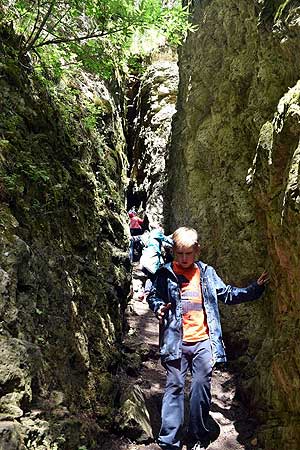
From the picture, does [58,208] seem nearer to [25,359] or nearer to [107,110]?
[25,359]

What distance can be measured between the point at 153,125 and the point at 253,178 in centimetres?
1431

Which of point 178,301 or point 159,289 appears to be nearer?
point 178,301

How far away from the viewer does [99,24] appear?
6.06m

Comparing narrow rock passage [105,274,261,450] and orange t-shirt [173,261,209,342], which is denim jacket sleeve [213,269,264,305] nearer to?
orange t-shirt [173,261,209,342]

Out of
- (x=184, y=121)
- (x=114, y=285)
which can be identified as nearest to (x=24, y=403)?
(x=114, y=285)

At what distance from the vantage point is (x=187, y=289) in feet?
16.1

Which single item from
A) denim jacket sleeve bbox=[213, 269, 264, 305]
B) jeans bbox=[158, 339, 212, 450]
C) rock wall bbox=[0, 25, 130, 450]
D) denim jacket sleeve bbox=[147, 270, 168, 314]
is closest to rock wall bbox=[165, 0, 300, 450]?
denim jacket sleeve bbox=[213, 269, 264, 305]

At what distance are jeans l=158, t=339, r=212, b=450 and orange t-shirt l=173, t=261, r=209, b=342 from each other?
0.14m

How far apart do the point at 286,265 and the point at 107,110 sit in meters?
7.61

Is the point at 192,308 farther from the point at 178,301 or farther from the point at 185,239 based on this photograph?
the point at 185,239

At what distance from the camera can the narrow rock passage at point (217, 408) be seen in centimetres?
532

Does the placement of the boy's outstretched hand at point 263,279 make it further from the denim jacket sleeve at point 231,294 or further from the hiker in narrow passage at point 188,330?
the denim jacket sleeve at point 231,294

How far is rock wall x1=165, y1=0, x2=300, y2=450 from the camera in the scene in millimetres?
4781

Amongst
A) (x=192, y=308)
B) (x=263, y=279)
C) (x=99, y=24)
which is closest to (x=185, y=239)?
(x=192, y=308)
